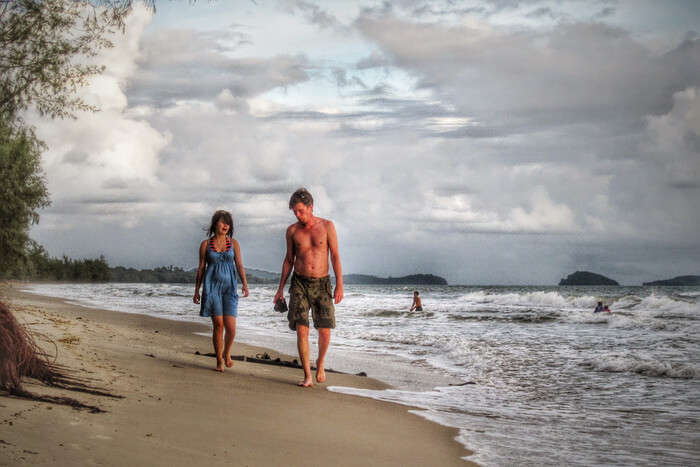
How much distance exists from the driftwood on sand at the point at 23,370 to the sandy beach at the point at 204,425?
0.43 feet

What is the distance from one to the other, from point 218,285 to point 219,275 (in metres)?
0.13

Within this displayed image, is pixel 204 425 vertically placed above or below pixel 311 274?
below

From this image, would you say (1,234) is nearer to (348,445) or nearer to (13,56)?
(13,56)

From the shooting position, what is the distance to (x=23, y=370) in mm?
4859

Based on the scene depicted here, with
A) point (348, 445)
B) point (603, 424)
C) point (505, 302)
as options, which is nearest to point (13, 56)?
point (348, 445)

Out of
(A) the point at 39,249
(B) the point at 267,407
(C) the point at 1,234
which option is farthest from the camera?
(A) the point at 39,249

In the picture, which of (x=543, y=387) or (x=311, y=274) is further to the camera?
(x=543, y=387)

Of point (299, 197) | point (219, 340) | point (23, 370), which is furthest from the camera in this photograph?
point (219, 340)

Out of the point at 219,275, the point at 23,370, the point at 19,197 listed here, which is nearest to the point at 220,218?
the point at 219,275

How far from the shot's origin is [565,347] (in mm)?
13367

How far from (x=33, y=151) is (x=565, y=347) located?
77.8 ft

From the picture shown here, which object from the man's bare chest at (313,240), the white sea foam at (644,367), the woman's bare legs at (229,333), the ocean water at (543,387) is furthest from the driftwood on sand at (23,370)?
the white sea foam at (644,367)

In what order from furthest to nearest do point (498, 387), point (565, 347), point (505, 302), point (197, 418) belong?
point (505, 302) < point (565, 347) < point (498, 387) < point (197, 418)

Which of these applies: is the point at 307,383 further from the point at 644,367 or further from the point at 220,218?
the point at 644,367
